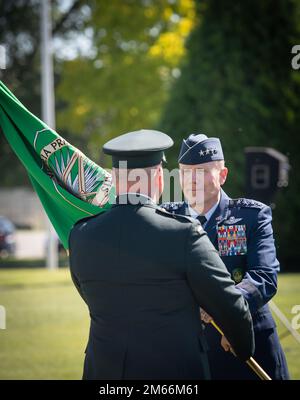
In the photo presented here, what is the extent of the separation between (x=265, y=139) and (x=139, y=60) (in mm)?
7712

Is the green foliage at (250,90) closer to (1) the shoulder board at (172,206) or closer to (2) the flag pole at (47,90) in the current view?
(2) the flag pole at (47,90)

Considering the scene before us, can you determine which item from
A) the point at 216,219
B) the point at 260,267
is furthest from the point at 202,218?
the point at 260,267

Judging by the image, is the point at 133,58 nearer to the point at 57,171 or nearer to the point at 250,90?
the point at 250,90

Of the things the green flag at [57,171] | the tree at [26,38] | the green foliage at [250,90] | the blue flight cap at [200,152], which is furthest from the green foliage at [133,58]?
the blue flight cap at [200,152]

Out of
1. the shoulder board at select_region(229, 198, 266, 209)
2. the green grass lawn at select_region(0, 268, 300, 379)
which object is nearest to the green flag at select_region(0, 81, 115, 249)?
the shoulder board at select_region(229, 198, 266, 209)

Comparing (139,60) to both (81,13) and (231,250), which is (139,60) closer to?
(81,13)

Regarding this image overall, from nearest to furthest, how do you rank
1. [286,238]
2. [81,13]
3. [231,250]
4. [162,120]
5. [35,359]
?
1. [231,250]
2. [35,359]
3. [286,238]
4. [162,120]
5. [81,13]

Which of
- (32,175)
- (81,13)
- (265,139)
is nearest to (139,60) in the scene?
(265,139)

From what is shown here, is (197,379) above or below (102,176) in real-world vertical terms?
below

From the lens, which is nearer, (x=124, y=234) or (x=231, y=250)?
(x=124, y=234)

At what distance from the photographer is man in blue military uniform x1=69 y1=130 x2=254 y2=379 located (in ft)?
8.82

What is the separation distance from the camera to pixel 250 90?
1545cm

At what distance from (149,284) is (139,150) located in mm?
522

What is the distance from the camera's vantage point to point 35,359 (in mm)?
7918
